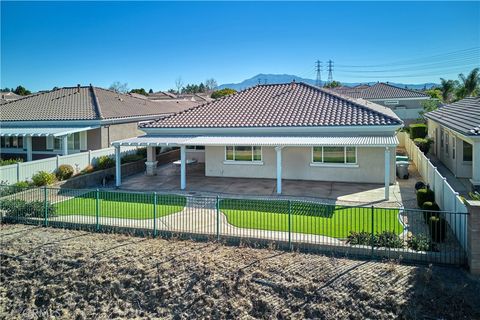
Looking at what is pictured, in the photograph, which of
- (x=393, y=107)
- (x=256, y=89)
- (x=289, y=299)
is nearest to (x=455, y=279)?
(x=289, y=299)

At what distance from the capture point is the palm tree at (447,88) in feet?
216

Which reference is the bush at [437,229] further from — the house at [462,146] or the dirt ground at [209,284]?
the house at [462,146]

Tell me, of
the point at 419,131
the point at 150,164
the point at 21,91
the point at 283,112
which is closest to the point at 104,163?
the point at 150,164

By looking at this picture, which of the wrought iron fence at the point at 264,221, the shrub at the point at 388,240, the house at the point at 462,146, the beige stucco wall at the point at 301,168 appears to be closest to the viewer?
the shrub at the point at 388,240

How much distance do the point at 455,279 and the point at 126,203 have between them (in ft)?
43.8

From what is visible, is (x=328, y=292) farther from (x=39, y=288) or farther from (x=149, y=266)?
(x=39, y=288)

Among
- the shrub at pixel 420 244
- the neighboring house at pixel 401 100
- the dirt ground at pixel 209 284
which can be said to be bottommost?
the dirt ground at pixel 209 284

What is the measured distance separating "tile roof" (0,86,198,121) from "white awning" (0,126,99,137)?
4.47 ft

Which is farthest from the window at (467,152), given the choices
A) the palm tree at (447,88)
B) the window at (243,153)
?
the palm tree at (447,88)

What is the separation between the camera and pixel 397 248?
13188 mm

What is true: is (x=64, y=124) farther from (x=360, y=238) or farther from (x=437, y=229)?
(x=437, y=229)

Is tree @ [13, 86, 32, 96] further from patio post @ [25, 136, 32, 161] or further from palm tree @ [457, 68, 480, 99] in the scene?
palm tree @ [457, 68, 480, 99]

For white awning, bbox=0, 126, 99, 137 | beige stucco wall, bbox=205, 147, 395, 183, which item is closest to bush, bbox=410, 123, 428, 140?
beige stucco wall, bbox=205, 147, 395, 183

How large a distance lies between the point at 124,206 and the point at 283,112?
12.4m
